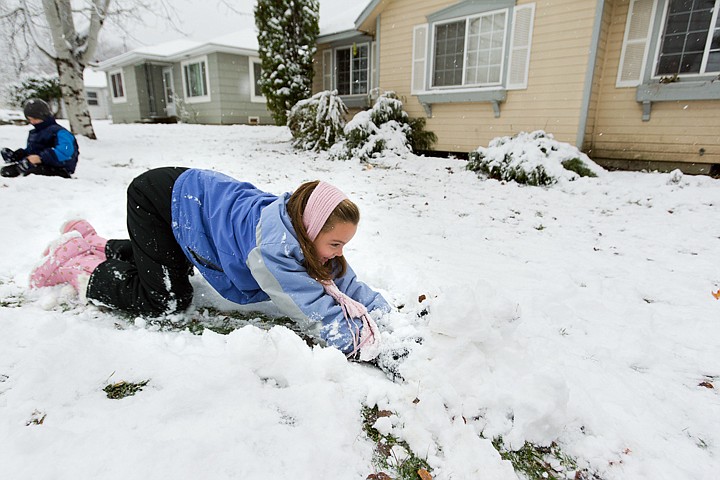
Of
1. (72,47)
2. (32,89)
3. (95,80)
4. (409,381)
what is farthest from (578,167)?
(95,80)

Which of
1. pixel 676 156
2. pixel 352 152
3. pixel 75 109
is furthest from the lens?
pixel 75 109

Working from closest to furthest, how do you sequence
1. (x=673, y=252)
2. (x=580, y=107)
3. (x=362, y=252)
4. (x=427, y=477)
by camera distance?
1. (x=427, y=477)
2. (x=362, y=252)
3. (x=673, y=252)
4. (x=580, y=107)

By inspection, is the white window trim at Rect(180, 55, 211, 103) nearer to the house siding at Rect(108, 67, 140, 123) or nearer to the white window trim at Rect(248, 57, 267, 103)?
the white window trim at Rect(248, 57, 267, 103)

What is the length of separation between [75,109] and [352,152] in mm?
6583

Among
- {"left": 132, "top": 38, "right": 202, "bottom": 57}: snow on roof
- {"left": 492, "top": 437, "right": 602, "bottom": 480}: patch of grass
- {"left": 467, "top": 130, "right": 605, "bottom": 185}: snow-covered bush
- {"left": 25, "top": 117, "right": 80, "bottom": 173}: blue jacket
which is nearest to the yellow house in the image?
{"left": 467, "top": 130, "right": 605, "bottom": 185}: snow-covered bush

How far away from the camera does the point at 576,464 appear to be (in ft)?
3.99

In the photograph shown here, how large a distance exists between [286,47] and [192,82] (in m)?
8.90

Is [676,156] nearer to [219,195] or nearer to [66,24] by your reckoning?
[219,195]

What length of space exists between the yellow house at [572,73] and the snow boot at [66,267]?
7548 millimetres

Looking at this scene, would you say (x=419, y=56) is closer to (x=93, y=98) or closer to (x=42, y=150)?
(x=42, y=150)

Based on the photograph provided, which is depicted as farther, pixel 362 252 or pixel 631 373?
pixel 362 252

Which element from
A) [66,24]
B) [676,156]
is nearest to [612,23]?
[676,156]

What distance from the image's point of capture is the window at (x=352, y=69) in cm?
1140

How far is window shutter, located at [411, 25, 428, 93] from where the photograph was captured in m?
8.86
